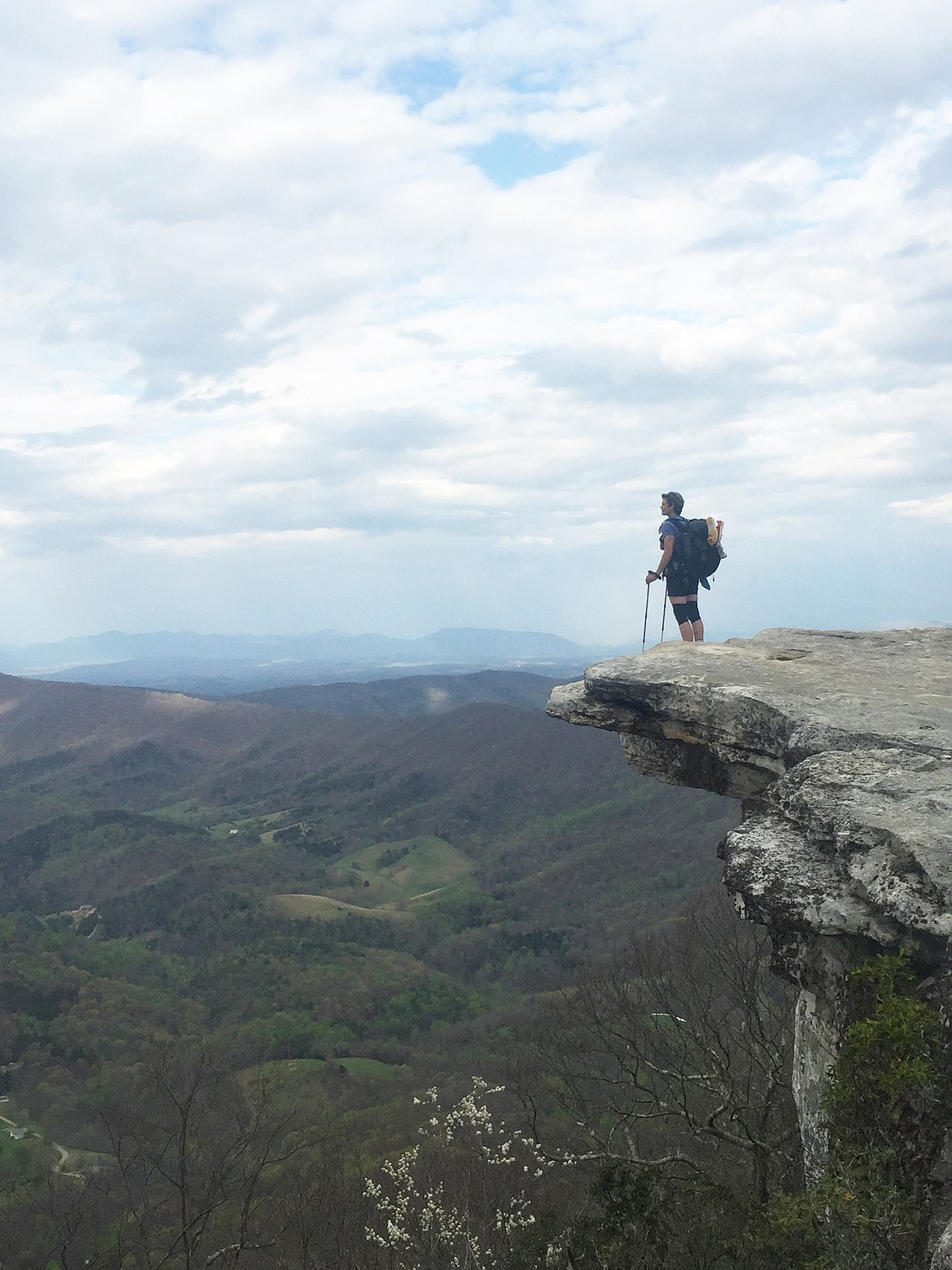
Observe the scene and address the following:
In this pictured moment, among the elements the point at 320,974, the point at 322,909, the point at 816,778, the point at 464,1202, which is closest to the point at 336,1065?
the point at 320,974

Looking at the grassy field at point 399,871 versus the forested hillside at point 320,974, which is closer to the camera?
the forested hillside at point 320,974

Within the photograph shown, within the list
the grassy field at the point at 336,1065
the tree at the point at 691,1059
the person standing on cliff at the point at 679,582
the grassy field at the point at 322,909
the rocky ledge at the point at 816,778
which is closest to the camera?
the rocky ledge at the point at 816,778

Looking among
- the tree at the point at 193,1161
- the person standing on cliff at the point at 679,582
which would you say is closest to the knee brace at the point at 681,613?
the person standing on cliff at the point at 679,582

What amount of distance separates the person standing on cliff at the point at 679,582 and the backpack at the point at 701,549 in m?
0.06

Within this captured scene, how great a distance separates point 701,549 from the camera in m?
A: 17.2

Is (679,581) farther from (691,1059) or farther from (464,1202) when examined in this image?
(691,1059)

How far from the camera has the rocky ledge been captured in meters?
7.61

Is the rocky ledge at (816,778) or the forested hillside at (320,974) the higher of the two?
the rocky ledge at (816,778)

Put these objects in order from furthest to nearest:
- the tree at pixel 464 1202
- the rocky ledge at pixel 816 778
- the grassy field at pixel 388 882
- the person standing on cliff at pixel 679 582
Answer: the grassy field at pixel 388 882 → the person standing on cliff at pixel 679 582 → the tree at pixel 464 1202 → the rocky ledge at pixel 816 778

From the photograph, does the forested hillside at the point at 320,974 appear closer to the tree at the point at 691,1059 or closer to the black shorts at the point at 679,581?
the tree at the point at 691,1059

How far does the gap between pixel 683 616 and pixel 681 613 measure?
8 centimetres

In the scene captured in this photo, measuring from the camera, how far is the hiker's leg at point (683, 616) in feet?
57.0

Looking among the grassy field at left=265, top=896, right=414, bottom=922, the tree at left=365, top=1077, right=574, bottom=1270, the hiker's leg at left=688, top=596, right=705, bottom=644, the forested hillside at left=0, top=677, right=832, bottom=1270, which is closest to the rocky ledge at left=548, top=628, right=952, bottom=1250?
the hiker's leg at left=688, top=596, right=705, bottom=644

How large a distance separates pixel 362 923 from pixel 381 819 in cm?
5062
